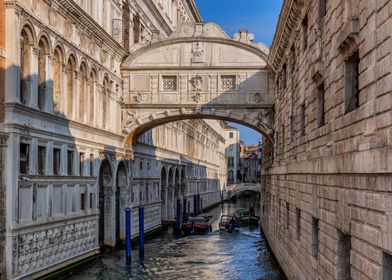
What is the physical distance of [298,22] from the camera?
13.8 meters

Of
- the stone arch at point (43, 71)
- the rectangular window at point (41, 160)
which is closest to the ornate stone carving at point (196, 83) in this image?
the stone arch at point (43, 71)

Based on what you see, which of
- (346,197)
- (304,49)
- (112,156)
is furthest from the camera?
(112,156)

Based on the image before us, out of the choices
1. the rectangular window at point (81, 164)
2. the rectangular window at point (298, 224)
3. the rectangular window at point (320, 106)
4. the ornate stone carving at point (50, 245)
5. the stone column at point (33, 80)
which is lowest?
the ornate stone carving at point (50, 245)

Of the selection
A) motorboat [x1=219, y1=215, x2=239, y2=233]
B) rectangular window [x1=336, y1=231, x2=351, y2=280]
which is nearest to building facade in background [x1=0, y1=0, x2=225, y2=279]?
motorboat [x1=219, y1=215, x2=239, y2=233]

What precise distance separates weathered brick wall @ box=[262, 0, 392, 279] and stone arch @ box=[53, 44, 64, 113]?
624cm

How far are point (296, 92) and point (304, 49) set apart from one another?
5.96 feet

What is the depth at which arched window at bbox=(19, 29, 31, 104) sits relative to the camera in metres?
14.0

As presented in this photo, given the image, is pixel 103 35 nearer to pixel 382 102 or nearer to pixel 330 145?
pixel 330 145

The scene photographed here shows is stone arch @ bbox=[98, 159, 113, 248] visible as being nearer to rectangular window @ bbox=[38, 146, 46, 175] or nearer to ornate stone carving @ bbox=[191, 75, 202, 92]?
ornate stone carving @ bbox=[191, 75, 202, 92]

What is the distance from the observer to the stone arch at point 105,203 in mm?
21656

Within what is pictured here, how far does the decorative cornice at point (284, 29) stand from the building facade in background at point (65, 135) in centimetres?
576

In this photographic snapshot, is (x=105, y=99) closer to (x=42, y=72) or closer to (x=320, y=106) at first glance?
(x=42, y=72)

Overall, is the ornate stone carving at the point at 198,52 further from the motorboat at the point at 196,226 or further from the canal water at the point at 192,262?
the motorboat at the point at 196,226

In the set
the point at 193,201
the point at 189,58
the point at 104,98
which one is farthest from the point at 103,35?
the point at 193,201
